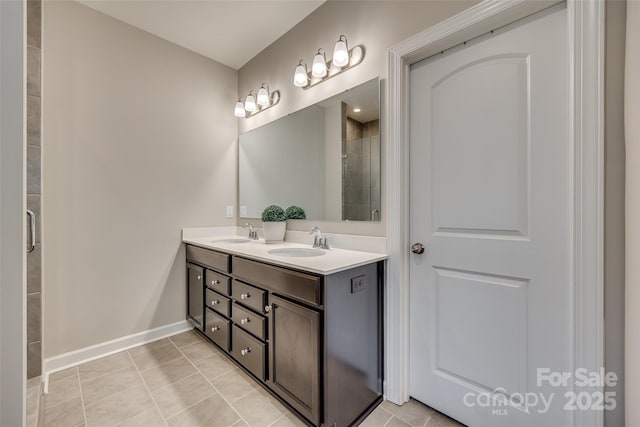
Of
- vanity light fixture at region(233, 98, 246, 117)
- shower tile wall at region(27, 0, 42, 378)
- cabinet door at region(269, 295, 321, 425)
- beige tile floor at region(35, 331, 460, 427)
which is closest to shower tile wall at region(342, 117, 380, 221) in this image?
cabinet door at region(269, 295, 321, 425)

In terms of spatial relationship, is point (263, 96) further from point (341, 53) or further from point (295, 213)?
point (295, 213)

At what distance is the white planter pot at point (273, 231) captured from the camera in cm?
219

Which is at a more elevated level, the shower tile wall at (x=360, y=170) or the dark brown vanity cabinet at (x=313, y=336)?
the shower tile wall at (x=360, y=170)

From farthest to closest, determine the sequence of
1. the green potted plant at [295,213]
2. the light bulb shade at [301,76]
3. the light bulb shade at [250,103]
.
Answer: the light bulb shade at [250,103] → the green potted plant at [295,213] → the light bulb shade at [301,76]

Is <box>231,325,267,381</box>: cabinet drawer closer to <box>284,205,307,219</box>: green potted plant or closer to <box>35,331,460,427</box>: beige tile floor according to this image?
<box>35,331,460,427</box>: beige tile floor

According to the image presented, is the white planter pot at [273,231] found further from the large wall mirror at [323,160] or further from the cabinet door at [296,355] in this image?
the cabinet door at [296,355]

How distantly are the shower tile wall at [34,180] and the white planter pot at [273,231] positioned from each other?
4.52 ft

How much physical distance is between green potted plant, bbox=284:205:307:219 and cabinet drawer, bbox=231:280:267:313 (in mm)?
698

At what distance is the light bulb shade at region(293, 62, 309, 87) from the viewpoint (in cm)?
204

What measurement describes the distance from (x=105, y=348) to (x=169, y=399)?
91 cm

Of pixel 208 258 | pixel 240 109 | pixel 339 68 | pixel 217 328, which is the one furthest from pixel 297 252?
pixel 240 109

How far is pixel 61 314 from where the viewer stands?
192 cm

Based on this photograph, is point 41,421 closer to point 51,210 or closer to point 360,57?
point 51,210

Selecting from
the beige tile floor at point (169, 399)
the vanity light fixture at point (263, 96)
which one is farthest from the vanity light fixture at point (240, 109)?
the beige tile floor at point (169, 399)
